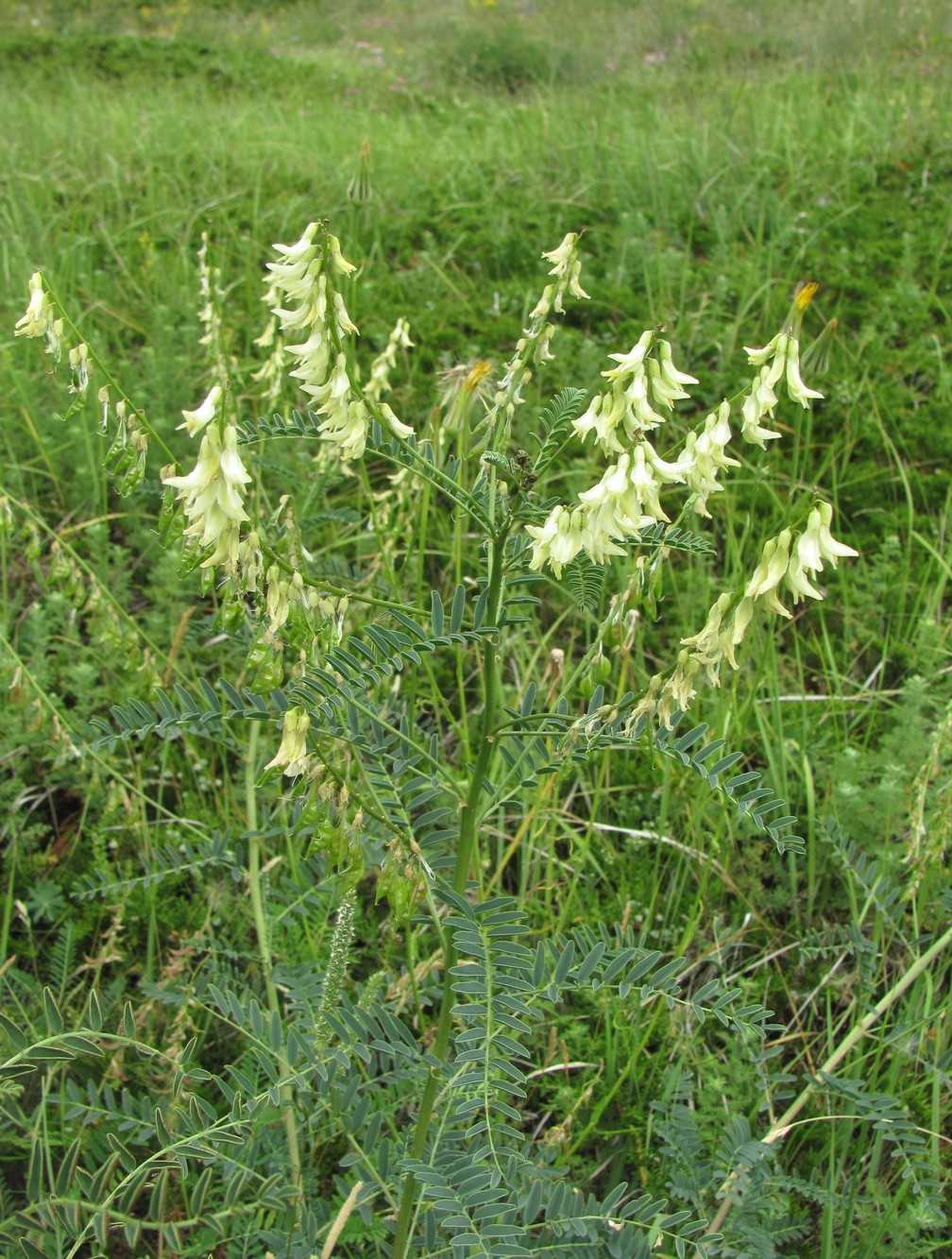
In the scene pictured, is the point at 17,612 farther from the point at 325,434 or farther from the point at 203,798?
the point at 325,434

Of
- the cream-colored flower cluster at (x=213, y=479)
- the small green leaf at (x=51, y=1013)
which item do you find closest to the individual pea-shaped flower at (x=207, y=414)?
the cream-colored flower cluster at (x=213, y=479)

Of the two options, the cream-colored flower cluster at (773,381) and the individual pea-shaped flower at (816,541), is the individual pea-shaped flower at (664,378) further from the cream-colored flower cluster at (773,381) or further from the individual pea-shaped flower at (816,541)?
the individual pea-shaped flower at (816,541)

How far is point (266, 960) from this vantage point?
1.54m

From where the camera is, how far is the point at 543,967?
1.19m

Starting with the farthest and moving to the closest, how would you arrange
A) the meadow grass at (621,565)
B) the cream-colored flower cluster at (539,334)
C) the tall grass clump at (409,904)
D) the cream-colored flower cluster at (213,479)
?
1. the meadow grass at (621,565)
2. the cream-colored flower cluster at (539,334)
3. the tall grass clump at (409,904)
4. the cream-colored flower cluster at (213,479)

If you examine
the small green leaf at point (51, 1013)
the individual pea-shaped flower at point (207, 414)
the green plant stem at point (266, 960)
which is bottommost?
the green plant stem at point (266, 960)

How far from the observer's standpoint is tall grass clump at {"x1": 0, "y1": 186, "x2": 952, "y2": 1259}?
1.03 m

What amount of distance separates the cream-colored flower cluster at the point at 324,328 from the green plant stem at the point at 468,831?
201 mm

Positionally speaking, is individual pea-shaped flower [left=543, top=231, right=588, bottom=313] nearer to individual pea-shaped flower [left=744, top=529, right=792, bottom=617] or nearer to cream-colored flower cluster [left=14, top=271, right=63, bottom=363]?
individual pea-shaped flower [left=744, top=529, right=792, bottom=617]

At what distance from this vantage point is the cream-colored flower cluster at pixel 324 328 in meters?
1.00

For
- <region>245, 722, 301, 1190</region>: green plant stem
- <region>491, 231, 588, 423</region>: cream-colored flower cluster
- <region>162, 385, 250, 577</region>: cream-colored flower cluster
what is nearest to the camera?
<region>162, 385, 250, 577</region>: cream-colored flower cluster

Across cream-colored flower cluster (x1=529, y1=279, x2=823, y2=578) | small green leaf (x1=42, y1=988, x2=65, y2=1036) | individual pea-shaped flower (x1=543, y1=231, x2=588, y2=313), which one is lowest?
small green leaf (x1=42, y1=988, x2=65, y2=1036)

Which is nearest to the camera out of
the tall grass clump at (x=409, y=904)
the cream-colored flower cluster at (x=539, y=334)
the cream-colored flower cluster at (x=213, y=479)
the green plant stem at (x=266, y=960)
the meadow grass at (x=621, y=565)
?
the cream-colored flower cluster at (x=213, y=479)

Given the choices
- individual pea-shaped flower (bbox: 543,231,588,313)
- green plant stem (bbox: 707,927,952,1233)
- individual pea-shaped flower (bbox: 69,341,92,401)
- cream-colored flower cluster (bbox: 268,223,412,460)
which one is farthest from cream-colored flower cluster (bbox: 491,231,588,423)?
green plant stem (bbox: 707,927,952,1233)
